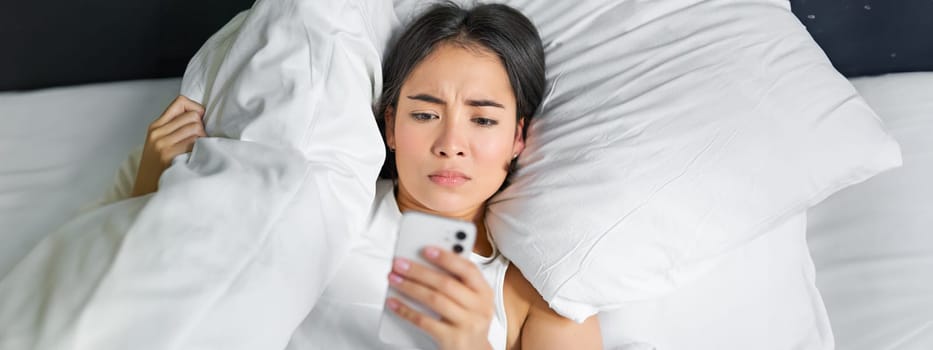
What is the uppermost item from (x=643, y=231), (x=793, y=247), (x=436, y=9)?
(x=436, y=9)

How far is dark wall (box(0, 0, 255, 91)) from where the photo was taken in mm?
1504

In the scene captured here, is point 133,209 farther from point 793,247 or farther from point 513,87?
point 793,247

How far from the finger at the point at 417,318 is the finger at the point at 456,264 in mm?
46

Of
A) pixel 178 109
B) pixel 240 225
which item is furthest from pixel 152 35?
pixel 240 225

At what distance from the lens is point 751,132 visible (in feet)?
3.49

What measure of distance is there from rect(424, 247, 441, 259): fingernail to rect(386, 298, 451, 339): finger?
0.05 m

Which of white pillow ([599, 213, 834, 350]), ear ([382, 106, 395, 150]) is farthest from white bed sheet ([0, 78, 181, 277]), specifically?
white pillow ([599, 213, 834, 350])

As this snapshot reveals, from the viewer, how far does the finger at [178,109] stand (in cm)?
104

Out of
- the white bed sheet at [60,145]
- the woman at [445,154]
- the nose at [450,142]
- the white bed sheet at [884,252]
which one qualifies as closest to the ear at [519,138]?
the woman at [445,154]

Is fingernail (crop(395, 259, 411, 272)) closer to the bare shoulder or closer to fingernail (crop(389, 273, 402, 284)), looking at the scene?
fingernail (crop(389, 273, 402, 284))

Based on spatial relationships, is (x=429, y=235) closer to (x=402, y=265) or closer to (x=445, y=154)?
(x=402, y=265)

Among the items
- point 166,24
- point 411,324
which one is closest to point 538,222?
point 411,324

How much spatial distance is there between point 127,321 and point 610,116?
2.00 ft

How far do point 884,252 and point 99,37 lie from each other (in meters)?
1.31
